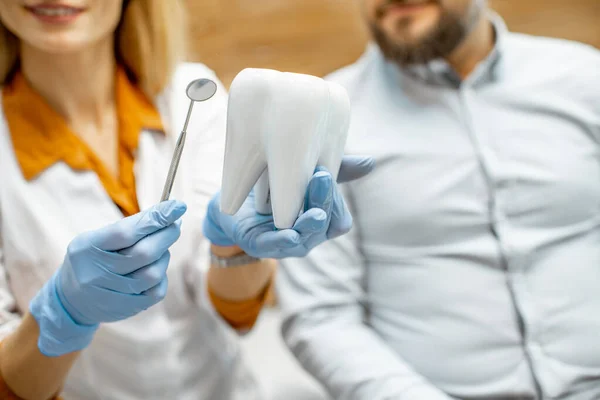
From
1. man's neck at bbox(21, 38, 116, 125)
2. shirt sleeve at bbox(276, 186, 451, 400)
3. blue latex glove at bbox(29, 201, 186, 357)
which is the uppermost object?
man's neck at bbox(21, 38, 116, 125)

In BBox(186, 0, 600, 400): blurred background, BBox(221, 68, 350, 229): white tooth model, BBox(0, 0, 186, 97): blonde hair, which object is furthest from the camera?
BBox(186, 0, 600, 400): blurred background

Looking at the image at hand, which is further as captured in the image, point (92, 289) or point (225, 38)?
point (225, 38)

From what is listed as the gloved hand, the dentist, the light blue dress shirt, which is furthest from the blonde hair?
the light blue dress shirt

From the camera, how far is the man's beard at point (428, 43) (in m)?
1.10

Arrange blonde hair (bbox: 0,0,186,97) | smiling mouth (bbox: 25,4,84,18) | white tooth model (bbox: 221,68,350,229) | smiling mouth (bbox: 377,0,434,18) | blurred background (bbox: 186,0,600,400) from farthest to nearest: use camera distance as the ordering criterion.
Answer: blurred background (bbox: 186,0,600,400) → smiling mouth (bbox: 377,0,434,18) → blonde hair (bbox: 0,0,186,97) → smiling mouth (bbox: 25,4,84,18) → white tooth model (bbox: 221,68,350,229)

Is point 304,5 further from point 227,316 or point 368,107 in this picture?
point 227,316

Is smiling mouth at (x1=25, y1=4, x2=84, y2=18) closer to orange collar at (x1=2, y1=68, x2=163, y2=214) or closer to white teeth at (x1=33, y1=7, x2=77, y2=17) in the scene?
white teeth at (x1=33, y1=7, x2=77, y2=17)

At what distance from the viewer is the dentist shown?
69 cm

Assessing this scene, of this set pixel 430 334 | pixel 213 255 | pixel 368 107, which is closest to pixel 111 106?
pixel 213 255

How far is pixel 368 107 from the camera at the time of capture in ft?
3.71

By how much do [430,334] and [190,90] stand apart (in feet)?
2.04

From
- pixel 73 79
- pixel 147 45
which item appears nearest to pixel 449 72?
pixel 147 45

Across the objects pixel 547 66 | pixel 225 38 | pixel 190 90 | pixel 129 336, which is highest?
pixel 190 90

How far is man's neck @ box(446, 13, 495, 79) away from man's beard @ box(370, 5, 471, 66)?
36mm
